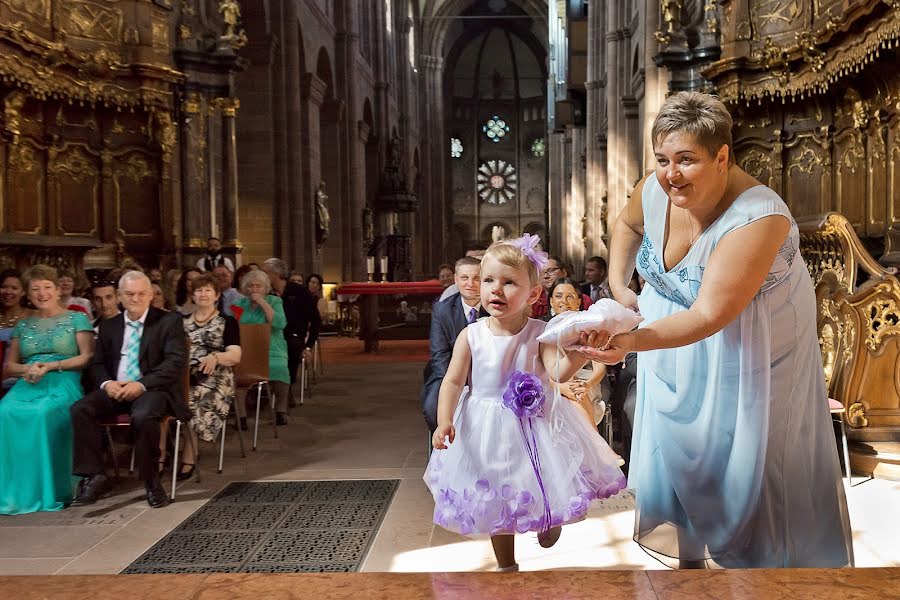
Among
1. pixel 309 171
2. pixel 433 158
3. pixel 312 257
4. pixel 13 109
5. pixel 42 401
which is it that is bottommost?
pixel 42 401

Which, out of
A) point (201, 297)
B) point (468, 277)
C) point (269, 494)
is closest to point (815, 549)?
point (468, 277)

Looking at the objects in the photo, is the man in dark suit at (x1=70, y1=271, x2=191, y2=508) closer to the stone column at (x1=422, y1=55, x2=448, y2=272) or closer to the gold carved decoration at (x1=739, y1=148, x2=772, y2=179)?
the gold carved decoration at (x1=739, y1=148, x2=772, y2=179)

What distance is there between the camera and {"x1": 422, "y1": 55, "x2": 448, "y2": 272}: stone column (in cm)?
4475

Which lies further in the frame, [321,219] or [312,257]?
[321,219]

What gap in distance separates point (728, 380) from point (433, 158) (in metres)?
44.5

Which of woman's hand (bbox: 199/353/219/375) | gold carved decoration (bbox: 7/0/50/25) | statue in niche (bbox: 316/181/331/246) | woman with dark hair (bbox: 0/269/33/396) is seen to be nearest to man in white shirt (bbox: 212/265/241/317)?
woman with dark hair (bbox: 0/269/33/396)

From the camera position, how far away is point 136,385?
5.80m

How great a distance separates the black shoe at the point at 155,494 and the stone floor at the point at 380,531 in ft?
0.20

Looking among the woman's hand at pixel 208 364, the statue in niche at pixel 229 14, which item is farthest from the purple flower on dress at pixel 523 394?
the statue in niche at pixel 229 14

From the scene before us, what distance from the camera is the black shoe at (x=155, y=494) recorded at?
5617 mm

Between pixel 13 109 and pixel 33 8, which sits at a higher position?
pixel 33 8

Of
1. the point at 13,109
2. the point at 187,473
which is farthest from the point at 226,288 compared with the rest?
the point at 13,109

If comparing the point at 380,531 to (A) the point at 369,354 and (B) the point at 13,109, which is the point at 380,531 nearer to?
(B) the point at 13,109

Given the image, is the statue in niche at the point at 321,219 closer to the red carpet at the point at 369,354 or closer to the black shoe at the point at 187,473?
the red carpet at the point at 369,354
